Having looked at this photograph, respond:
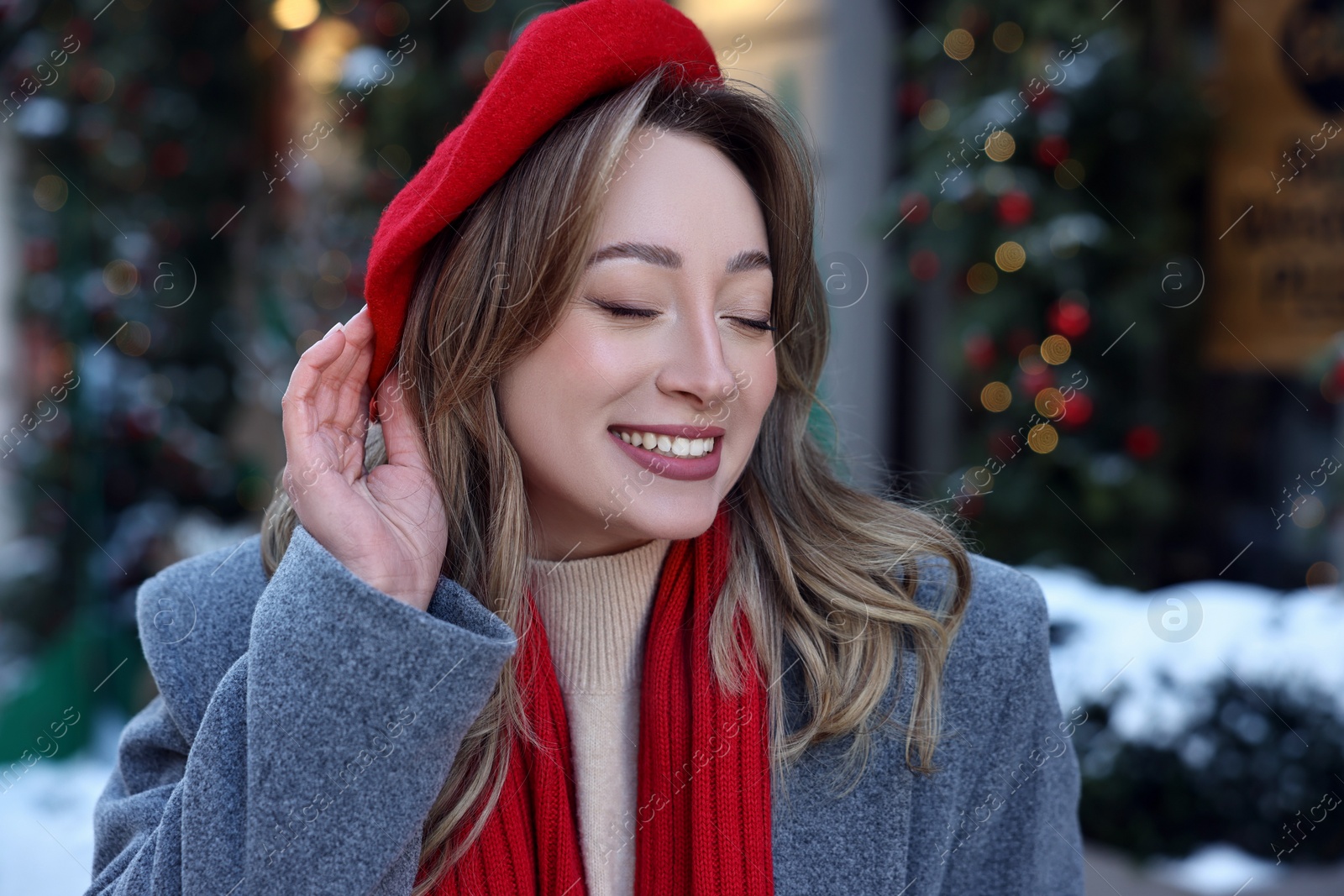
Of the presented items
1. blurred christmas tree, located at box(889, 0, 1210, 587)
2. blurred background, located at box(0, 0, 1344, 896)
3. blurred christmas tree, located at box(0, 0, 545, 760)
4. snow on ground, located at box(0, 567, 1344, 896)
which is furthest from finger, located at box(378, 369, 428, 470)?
blurred christmas tree, located at box(0, 0, 545, 760)

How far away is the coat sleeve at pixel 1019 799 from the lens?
1.46 metres

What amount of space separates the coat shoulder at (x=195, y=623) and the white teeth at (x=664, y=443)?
604mm

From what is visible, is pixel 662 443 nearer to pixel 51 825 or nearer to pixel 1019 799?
pixel 1019 799

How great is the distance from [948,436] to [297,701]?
3544 mm

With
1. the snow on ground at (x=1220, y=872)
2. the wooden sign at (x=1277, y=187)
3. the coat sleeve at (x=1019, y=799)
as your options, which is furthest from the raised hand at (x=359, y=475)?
the wooden sign at (x=1277, y=187)

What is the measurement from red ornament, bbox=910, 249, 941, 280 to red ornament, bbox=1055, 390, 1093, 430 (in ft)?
1.95

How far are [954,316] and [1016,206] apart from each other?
0.49 m

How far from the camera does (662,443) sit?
1.33 meters

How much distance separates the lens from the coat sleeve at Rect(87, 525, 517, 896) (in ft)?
3.81

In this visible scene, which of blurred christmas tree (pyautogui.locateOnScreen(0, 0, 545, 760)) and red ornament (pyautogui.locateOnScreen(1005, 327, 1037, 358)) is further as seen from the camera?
blurred christmas tree (pyautogui.locateOnScreen(0, 0, 545, 760))

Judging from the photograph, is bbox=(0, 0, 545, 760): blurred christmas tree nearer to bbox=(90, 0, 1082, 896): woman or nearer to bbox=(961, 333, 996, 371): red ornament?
bbox=(961, 333, 996, 371): red ornament

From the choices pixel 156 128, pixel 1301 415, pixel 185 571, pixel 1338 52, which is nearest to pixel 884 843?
pixel 185 571

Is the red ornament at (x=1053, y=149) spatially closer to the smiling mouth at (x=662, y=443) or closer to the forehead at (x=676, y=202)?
the forehead at (x=676, y=202)

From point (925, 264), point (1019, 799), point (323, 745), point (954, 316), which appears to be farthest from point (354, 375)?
point (954, 316)
